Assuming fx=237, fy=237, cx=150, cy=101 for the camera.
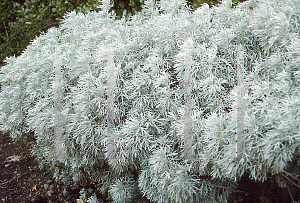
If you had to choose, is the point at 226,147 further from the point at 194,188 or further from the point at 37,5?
the point at 37,5

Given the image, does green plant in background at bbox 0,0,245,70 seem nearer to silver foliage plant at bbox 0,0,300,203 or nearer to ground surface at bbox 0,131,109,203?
ground surface at bbox 0,131,109,203

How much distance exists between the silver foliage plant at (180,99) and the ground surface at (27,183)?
0.70 metres

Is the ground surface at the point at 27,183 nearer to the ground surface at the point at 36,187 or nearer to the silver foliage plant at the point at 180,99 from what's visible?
the ground surface at the point at 36,187

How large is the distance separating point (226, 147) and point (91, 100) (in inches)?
39.5

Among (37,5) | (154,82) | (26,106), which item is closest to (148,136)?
(154,82)

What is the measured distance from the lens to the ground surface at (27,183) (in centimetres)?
263

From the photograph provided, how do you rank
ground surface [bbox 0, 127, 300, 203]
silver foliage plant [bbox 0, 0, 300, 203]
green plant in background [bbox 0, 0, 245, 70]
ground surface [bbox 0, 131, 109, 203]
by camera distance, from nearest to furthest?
silver foliage plant [bbox 0, 0, 300, 203]
ground surface [bbox 0, 127, 300, 203]
ground surface [bbox 0, 131, 109, 203]
green plant in background [bbox 0, 0, 245, 70]

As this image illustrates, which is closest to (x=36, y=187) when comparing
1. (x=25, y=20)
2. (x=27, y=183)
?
(x=27, y=183)

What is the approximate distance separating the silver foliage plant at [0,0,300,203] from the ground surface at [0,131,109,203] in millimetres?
702

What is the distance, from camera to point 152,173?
5.55 feet

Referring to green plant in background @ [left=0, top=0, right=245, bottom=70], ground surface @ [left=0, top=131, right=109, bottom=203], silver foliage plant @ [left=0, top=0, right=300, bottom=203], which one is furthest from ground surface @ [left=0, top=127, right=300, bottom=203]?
green plant in background @ [left=0, top=0, right=245, bottom=70]

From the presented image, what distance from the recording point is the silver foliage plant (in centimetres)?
133

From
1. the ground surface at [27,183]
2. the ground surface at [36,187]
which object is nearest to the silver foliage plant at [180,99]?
the ground surface at [36,187]

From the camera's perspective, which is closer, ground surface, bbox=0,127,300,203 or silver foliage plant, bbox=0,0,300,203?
silver foliage plant, bbox=0,0,300,203
